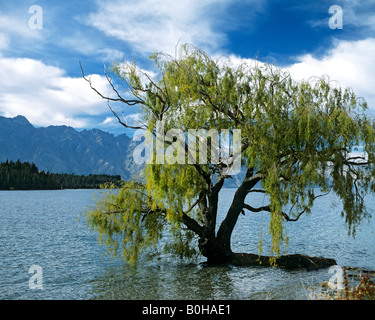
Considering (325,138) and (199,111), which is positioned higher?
(199,111)

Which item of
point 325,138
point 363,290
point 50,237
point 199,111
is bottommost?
point 50,237

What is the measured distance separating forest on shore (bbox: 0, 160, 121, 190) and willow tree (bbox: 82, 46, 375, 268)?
111m

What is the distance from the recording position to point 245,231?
30734mm

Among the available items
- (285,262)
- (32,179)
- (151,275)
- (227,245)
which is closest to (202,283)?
(151,275)

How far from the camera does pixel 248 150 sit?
14.0 meters

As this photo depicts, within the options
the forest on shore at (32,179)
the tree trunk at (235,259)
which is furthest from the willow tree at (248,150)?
the forest on shore at (32,179)

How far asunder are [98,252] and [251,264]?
32.4 feet

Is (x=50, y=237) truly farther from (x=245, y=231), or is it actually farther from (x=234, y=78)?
(x=234, y=78)

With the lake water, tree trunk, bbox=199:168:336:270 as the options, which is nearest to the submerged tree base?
tree trunk, bbox=199:168:336:270

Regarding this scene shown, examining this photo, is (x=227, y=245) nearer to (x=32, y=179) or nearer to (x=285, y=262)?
(x=285, y=262)

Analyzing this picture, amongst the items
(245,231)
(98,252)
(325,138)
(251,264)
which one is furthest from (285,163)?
(245,231)

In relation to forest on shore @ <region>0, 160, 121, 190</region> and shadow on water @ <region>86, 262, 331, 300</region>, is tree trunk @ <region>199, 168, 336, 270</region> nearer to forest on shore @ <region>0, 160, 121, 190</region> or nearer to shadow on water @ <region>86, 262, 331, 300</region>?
shadow on water @ <region>86, 262, 331, 300</region>

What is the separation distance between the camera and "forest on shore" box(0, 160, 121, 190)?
439ft

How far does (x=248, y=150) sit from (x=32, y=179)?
143m
